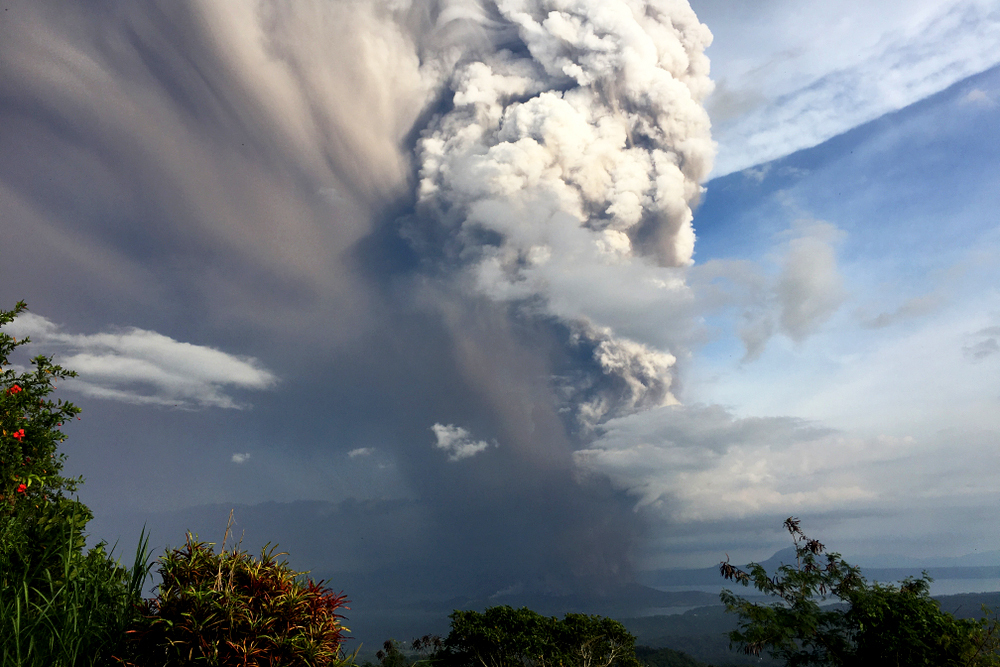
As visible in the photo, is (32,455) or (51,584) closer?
(51,584)

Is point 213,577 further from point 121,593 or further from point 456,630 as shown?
point 456,630

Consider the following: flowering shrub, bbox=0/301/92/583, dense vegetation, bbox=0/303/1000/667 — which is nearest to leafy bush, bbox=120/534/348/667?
dense vegetation, bbox=0/303/1000/667

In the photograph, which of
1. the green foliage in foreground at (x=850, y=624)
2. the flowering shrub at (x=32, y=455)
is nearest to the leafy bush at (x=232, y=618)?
the flowering shrub at (x=32, y=455)

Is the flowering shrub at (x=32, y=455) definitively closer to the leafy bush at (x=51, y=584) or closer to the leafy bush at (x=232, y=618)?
the leafy bush at (x=51, y=584)

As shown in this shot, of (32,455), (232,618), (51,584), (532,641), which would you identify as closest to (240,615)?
(232,618)

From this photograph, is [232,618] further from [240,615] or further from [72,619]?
[72,619]

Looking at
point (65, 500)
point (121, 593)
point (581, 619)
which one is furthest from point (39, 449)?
point (581, 619)

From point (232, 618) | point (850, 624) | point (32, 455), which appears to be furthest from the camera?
point (850, 624)
